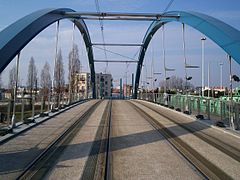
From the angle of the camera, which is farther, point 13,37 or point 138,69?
point 138,69

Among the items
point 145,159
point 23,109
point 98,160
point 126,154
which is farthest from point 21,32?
point 145,159

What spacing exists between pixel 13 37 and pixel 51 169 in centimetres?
649

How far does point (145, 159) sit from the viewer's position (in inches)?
283

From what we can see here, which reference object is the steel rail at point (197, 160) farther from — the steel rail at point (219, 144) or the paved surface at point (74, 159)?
the paved surface at point (74, 159)

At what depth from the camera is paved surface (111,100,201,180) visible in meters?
5.95

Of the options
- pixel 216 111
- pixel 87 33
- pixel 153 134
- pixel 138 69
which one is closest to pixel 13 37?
pixel 153 134

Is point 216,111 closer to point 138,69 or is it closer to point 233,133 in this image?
point 233,133

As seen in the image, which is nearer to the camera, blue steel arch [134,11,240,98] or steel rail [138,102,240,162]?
steel rail [138,102,240,162]

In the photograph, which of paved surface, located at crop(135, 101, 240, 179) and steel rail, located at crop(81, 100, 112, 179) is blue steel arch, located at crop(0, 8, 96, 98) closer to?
steel rail, located at crop(81, 100, 112, 179)

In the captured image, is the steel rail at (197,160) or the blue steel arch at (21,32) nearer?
the steel rail at (197,160)

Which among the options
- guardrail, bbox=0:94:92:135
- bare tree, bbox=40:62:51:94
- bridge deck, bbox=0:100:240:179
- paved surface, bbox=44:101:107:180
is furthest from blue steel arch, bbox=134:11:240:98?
bare tree, bbox=40:62:51:94

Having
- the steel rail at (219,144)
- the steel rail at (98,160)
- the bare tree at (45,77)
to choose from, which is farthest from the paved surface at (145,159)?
the bare tree at (45,77)

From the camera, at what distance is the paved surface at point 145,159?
5.95 m

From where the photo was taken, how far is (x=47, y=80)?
190 ft
